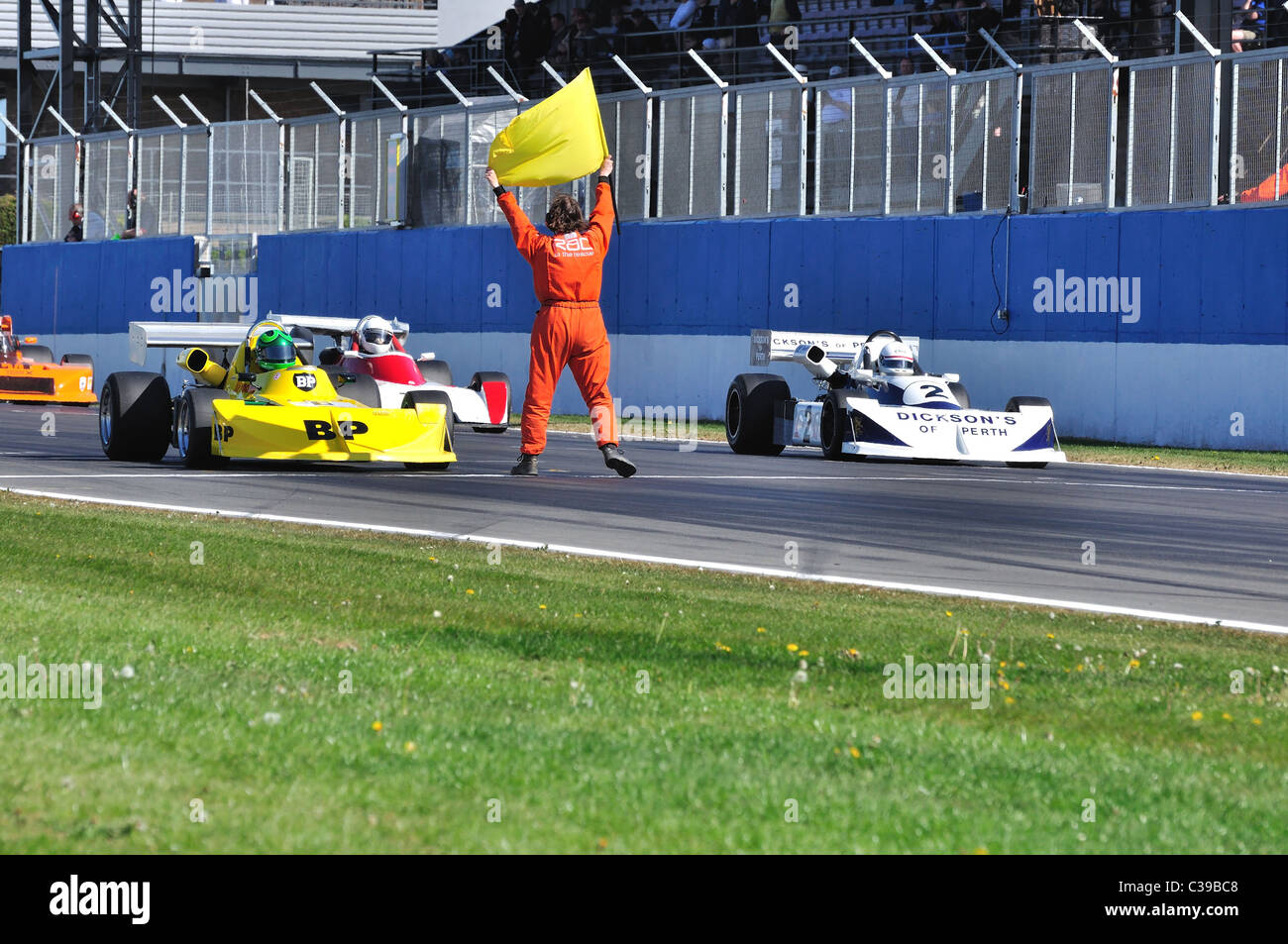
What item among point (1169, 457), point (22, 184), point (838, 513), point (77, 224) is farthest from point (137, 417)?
point (22, 184)

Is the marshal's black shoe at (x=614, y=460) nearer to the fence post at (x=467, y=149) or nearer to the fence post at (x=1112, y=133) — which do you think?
the fence post at (x=1112, y=133)

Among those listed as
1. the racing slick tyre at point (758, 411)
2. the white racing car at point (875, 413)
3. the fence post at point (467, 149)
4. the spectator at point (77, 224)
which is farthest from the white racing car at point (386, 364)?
the spectator at point (77, 224)

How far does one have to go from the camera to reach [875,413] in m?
17.0

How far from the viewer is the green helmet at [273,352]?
1495cm

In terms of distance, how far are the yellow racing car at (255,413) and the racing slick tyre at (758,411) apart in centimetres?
398

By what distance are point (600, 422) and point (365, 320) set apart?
6.79 m

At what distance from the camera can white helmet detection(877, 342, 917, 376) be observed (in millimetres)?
18062

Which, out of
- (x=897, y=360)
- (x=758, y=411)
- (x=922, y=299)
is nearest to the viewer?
(x=897, y=360)

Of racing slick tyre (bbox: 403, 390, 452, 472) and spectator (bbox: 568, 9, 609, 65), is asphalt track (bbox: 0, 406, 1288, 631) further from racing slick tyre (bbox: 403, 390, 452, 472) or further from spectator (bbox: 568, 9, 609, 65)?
spectator (bbox: 568, 9, 609, 65)

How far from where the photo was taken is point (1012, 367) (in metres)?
23.1

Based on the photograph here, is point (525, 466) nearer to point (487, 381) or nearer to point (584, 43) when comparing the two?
point (487, 381)

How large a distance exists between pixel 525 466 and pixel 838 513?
3.23 metres
